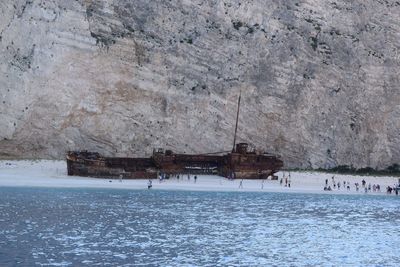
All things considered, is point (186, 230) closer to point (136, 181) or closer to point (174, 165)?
point (136, 181)

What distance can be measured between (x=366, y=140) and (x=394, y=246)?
25.4 metres

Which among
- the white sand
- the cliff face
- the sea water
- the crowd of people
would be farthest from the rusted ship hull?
the sea water

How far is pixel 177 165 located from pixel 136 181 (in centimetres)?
314

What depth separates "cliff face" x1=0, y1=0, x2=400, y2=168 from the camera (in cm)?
4066

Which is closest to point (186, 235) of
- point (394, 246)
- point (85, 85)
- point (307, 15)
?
point (394, 246)

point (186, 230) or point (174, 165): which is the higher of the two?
point (174, 165)

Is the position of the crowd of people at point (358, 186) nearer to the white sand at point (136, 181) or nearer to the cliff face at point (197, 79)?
the white sand at point (136, 181)

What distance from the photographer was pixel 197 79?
43375 mm

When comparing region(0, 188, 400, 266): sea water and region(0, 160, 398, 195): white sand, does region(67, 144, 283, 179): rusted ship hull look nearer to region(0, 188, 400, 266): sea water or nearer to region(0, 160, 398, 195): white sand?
region(0, 160, 398, 195): white sand

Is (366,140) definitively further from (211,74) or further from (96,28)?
(96,28)

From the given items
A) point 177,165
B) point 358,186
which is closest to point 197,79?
point 177,165

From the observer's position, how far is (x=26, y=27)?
1639 inches

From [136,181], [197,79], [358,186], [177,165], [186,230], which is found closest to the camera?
[186,230]

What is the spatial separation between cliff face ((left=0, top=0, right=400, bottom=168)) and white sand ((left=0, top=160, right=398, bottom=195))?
9.21ft
